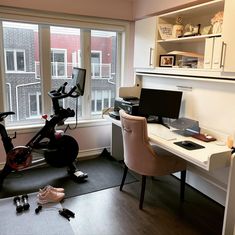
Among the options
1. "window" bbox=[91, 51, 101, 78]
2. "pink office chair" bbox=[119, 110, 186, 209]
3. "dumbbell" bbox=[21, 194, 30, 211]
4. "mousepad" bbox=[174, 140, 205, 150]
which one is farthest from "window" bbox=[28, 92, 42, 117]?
"mousepad" bbox=[174, 140, 205, 150]

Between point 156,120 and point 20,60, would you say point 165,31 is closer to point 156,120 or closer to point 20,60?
point 156,120

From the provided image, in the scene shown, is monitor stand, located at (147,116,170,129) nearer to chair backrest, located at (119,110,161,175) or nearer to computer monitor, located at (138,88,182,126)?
computer monitor, located at (138,88,182,126)

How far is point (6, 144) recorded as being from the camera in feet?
8.91

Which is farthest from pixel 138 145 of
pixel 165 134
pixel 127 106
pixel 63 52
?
pixel 63 52

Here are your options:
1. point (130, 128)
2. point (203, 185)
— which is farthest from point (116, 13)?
point (203, 185)

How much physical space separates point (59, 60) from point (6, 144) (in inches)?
54.5

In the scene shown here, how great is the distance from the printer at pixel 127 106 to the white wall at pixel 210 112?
52 centimetres

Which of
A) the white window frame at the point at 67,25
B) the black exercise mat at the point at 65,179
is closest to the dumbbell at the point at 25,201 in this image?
the black exercise mat at the point at 65,179

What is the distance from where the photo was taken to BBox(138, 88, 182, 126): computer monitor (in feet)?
9.09

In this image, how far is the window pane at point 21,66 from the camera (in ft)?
10.2

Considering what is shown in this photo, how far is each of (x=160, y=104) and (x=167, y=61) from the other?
1.71 feet

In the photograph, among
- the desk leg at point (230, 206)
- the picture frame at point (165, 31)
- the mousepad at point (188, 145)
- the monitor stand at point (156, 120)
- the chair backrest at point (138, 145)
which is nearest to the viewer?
the desk leg at point (230, 206)

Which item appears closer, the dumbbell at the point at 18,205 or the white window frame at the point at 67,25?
the dumbbell at the point at 18,205

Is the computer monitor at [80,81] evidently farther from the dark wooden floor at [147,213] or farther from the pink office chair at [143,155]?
the dark wooden floor at [147,213]
